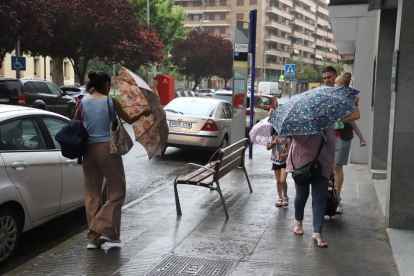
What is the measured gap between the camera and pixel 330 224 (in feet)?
20.5

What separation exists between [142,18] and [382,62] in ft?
129

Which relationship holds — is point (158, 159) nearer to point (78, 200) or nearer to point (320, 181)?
point (78, 200)

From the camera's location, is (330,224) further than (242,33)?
No

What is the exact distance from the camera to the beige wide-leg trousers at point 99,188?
4.97 meters

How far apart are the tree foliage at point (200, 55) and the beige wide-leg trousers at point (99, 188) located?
5338cm

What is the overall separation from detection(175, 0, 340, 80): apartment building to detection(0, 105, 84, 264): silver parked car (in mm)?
87821

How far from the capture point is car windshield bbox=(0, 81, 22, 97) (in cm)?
1851

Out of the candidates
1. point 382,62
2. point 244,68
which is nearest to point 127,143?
point 382,62

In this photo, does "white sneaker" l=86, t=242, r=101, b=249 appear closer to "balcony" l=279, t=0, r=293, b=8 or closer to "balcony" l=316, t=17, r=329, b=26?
"balcony" l=279, t=0, r=293, b=8

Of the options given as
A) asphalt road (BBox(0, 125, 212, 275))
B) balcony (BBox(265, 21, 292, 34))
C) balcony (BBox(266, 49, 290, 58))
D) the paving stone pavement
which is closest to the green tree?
asphalt road (BBox(0, 125, 212, 275))

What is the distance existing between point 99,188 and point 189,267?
1.26 m

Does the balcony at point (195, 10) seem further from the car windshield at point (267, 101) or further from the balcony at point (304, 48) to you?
the car windshield at point (267, 101)

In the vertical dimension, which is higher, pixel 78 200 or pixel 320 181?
pixel 320 181

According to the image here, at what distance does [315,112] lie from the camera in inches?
196
